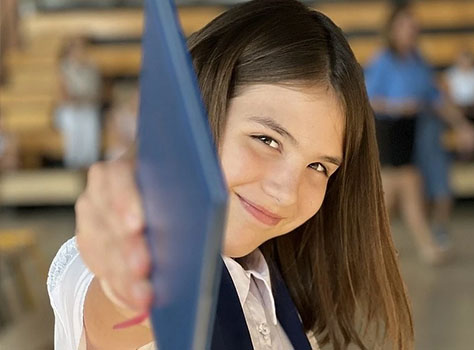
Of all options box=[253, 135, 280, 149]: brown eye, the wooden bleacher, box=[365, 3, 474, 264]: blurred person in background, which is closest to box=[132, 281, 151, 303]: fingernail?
box=[253, 135, 280, 149]: brown eye

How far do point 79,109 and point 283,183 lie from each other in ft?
24.9

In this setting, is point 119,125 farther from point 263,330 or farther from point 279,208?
point 279,208

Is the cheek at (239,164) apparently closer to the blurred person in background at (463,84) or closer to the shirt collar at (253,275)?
the shirt collar at (253,275)

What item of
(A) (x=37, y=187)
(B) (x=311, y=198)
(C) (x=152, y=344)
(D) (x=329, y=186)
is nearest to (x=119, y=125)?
(A) (x=37, y=187)

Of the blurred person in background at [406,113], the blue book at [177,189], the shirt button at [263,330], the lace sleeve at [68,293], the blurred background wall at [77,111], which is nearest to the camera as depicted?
the blue book at [177,189]

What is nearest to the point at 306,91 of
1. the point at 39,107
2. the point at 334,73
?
the point at 334,73

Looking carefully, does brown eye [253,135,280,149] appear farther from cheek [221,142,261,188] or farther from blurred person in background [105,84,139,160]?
blurred person in background [105,84,139,160]

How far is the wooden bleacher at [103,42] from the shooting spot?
8.72m

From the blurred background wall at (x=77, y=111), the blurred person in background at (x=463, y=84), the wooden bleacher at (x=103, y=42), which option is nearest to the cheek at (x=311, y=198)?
the blurred background wall at (x=77, y=111)

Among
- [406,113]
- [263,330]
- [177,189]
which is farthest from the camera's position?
[406,113]

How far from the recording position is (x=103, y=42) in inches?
382

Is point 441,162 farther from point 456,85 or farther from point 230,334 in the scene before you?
point 230,334

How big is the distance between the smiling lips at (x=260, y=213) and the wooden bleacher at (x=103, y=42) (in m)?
7.60

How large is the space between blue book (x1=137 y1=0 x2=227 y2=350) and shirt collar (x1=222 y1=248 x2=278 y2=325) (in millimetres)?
476
